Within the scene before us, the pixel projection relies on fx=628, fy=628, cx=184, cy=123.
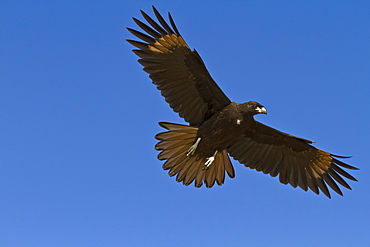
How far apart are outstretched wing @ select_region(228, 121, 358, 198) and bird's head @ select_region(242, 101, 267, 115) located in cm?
119

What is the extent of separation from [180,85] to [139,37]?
3.41 ft

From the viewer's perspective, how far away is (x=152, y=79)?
10148mm

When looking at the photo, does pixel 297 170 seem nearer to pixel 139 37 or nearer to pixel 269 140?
pixel 269 140

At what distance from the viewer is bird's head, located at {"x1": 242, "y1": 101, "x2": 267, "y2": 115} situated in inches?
399

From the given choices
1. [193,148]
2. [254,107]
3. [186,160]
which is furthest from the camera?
[186,160]

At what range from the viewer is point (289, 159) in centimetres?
1179

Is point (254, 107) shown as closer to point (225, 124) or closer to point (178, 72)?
point (225, 124)

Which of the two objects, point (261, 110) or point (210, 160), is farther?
point (210, 160)

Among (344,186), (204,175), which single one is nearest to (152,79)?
(204,175)

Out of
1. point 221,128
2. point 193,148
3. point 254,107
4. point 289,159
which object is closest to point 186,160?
point 193,148

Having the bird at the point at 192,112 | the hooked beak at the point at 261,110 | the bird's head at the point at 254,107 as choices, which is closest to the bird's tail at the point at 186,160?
the bird at the point at 192,112

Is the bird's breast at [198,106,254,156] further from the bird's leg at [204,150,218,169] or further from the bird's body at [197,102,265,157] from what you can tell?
the bird's leg at [204,150,218,169]

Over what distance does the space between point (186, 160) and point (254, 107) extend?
1.50m

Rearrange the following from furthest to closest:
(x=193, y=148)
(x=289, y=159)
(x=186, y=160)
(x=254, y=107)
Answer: (x=289, y=159) → (x=186, y=160) → (x=193, y=148) → (x=254, y=107)
